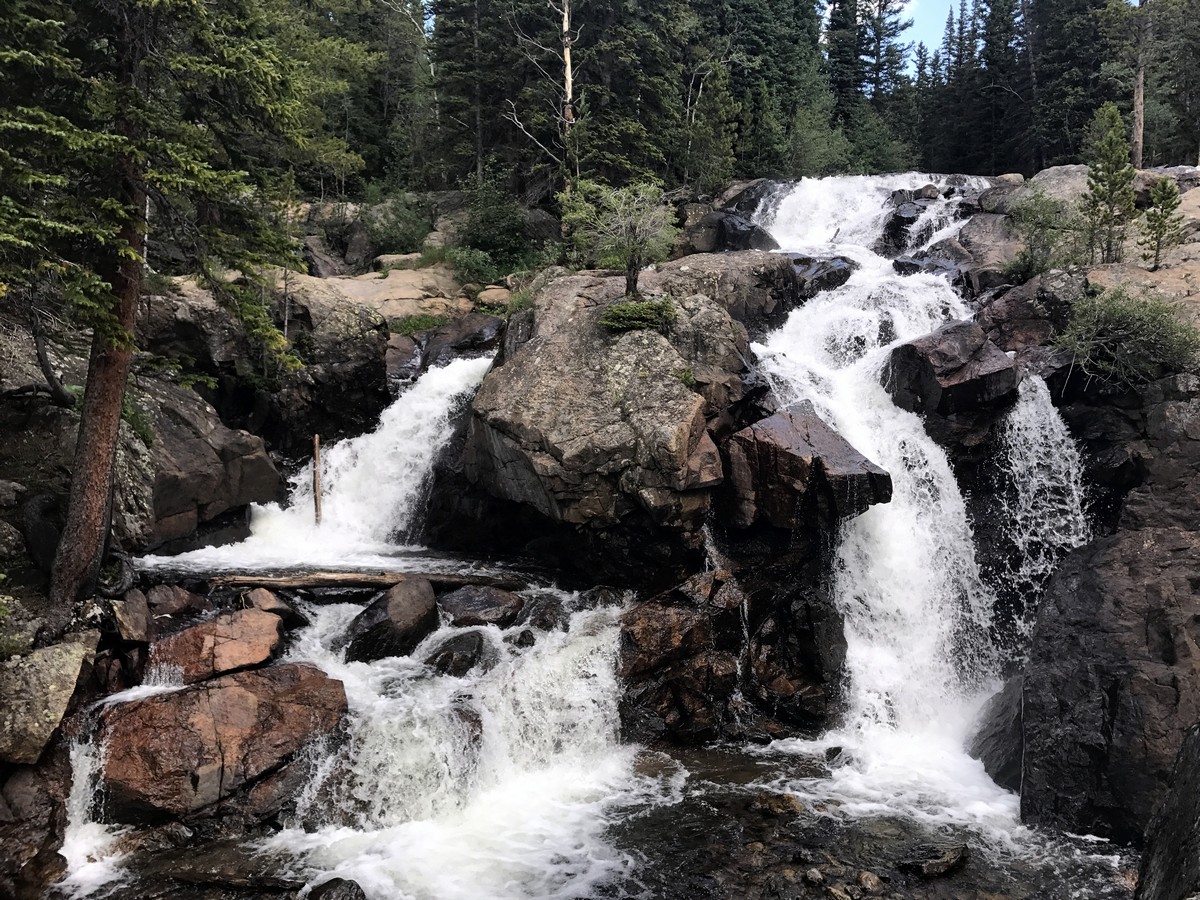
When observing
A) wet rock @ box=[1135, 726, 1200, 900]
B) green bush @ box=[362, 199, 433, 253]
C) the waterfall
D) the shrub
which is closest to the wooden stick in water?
the shrub

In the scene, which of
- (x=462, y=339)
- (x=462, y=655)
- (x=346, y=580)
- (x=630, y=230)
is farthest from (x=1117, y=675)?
(x=462, y=339)

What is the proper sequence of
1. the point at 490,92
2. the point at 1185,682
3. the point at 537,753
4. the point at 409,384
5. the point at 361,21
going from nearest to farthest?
1. the point at 1185,682
2. the point at 537,753
3. the point at 409,384
4. the point at 490,92
5. the point at 361,21

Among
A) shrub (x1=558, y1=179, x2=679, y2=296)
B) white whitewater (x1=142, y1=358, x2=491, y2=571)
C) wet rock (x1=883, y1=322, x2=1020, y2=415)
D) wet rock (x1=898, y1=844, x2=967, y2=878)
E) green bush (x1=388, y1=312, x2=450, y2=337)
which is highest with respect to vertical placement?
shrub (x1=558, y1=179, x2=679, y2=296)

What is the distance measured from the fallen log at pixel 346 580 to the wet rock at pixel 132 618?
1695mm

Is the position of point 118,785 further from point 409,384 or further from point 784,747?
point 409,384

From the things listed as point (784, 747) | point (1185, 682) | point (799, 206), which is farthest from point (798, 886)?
point (799, 206)

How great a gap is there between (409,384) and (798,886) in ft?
58.1

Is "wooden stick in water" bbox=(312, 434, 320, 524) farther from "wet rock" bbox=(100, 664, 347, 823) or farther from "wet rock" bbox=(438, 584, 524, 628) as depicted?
"wet rock" bbox=(100, 664, 347, 823)

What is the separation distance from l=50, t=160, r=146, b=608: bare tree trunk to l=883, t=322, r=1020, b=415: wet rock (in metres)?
15.6

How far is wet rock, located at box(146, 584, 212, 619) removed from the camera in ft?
37.8

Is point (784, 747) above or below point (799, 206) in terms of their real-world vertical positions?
below

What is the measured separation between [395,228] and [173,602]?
25.1 m

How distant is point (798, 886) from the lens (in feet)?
27.2

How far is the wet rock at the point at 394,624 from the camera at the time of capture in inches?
469
